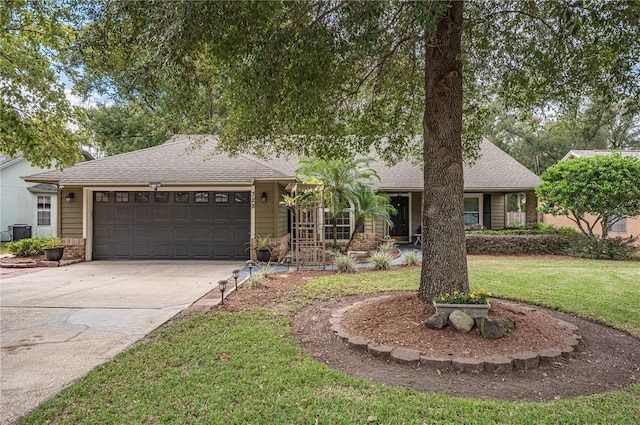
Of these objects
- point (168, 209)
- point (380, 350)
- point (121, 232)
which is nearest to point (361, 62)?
point (380, 350)

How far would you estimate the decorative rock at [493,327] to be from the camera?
4023 millimetres

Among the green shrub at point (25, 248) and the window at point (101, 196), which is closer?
the green shrub at point (25, 248)

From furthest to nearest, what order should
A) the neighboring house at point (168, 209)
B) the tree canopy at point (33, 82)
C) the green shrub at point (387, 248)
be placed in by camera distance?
the neighboring house at point (168, 209) → the green shrub at point (387, 248) → the tree canopy at point (33, 82)

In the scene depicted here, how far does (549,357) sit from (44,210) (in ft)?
70.2

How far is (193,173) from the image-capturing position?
1077cm

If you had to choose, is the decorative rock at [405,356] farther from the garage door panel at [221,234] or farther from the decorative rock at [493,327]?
the garage door panel at [221,234]

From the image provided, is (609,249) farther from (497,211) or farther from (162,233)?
(162,233)

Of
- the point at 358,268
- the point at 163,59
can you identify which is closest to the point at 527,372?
the point at 163,59

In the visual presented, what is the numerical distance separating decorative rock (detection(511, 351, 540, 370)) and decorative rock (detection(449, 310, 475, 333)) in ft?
1.95

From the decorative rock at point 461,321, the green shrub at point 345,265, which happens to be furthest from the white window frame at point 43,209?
the decorative rock at point 461,321

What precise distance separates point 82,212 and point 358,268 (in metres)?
8.51

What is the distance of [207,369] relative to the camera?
3.49 meters

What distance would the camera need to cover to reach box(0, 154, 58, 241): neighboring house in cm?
1670

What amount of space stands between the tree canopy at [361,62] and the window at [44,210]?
1474cm
